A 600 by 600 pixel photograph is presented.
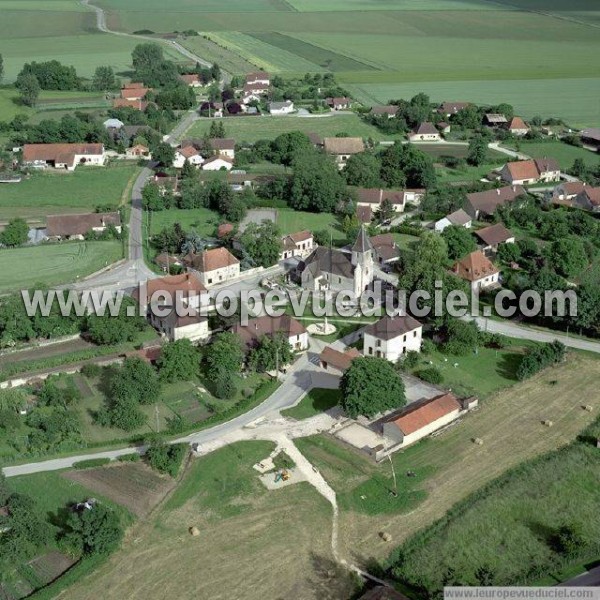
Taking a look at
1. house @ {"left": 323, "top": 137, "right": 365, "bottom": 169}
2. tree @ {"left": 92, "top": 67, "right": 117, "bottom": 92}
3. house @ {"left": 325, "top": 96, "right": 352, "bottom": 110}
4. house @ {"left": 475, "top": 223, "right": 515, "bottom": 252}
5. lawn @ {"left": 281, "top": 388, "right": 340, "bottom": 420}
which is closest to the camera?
lawn @ {"left": 281, "top": 388, "right": 340, "bottom": 420}

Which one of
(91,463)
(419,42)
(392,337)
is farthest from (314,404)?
(419,42)

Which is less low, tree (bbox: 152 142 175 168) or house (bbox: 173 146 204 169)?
tree (bbox: 152 142 175 168)

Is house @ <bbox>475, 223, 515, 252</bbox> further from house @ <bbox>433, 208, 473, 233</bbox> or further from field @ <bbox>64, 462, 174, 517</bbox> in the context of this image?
field @ <bbox>64, 462, 174, 517</bbox>

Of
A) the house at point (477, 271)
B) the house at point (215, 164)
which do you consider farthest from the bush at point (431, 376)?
the house at point (215, 164)

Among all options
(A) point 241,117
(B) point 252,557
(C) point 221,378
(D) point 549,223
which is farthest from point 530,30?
(B) point 252,557

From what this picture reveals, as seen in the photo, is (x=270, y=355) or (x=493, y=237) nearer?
(x=270, y=355)

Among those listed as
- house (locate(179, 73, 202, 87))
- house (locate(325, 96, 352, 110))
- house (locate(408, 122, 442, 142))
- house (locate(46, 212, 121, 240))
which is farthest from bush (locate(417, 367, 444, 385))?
house (locate(179, 73, 202, 87))

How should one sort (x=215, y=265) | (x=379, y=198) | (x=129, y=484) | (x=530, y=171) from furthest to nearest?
(x=530, y=171), (x=379, y=198), (x=215, y=265), (x=129, y=484)

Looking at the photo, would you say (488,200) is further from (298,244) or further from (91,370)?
(91,370)
